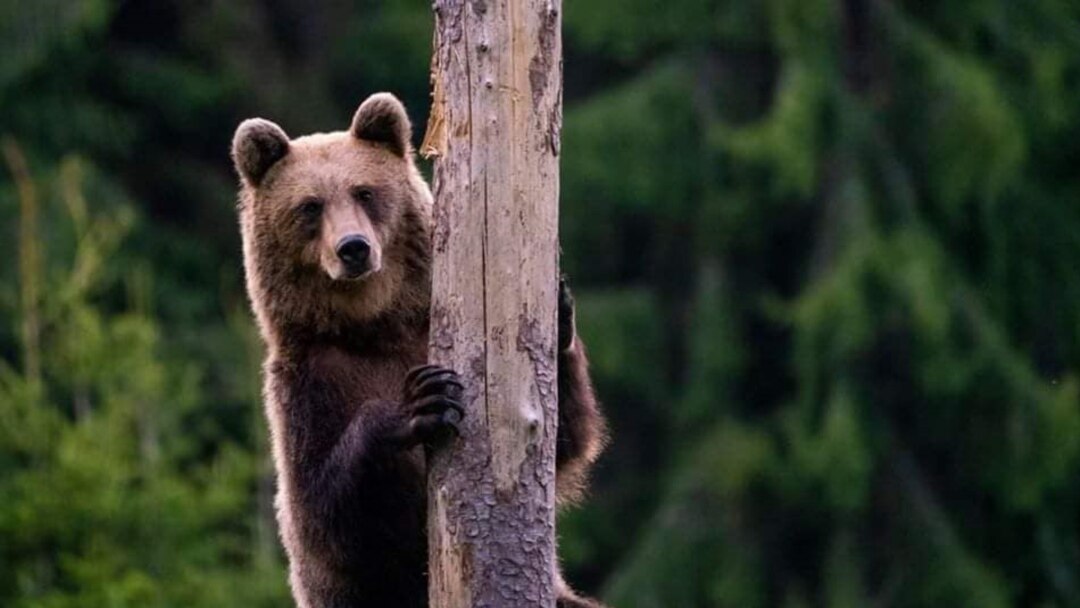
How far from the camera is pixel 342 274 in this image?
7.64 meters

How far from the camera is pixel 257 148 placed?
802cm

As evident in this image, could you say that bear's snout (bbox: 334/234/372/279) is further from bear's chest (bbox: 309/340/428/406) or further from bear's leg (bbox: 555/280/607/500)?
bear's leg (bbox: 555/280/607/500)

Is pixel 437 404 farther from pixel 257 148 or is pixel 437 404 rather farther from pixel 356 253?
pixel 257 148

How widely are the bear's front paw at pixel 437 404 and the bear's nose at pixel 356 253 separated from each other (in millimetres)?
815

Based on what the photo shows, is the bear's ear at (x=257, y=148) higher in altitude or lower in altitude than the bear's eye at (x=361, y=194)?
higher

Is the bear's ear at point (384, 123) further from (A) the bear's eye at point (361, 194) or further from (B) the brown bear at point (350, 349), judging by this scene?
(A) the bear's eye at point (361, 194)

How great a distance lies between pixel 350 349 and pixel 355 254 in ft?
1.27

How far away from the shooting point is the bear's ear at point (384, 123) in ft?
26.4

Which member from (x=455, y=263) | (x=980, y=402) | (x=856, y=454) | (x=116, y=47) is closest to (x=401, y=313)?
(x=455, y=263)

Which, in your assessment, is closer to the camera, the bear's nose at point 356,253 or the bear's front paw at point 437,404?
the bear's front paw at point 437,404

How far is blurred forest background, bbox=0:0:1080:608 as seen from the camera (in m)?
20.2

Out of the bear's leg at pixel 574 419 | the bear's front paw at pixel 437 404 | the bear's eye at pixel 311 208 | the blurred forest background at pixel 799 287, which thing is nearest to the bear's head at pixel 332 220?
the bear's eye at pixel 311 208

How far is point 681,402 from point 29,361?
936 centimetres

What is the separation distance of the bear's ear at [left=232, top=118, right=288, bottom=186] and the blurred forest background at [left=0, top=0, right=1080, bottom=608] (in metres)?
10.5
